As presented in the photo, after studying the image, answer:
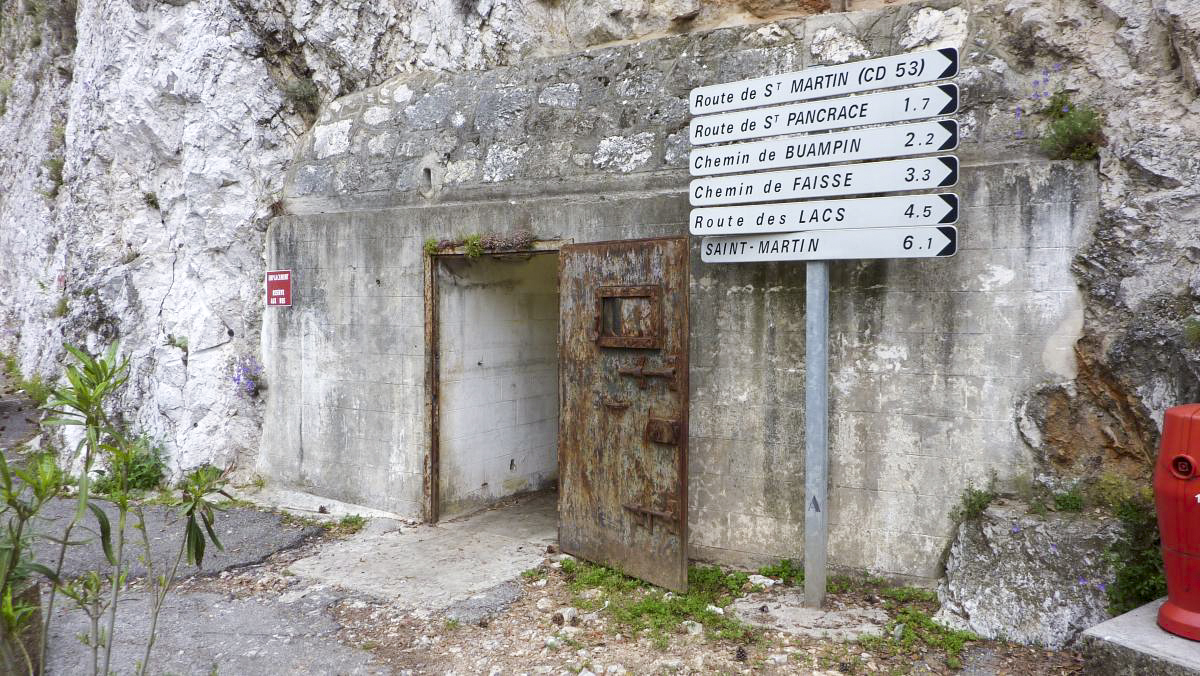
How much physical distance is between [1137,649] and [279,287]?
249 inches

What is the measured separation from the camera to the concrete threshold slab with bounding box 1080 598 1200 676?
276cm

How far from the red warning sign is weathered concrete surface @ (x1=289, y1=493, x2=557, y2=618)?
2.23m

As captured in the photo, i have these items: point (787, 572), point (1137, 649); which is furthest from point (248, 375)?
point (1137, 649)

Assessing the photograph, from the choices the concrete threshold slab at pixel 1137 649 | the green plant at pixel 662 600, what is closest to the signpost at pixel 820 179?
the green plant at pixel 662 600

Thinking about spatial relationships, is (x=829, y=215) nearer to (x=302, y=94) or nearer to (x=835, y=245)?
(x=835, y=245)

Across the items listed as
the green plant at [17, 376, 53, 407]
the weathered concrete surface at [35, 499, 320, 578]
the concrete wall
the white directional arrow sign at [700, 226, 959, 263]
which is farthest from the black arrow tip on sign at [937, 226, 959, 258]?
the green plant at [17, 376, 53, 407]

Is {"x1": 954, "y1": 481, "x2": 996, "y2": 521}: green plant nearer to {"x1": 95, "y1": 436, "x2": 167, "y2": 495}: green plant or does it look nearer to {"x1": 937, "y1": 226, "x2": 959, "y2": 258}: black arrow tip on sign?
{"x1": 937, "y1": 226, "x2": 959, "y2": 258}: black arrow tip on sign

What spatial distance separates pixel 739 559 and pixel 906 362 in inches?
60.7

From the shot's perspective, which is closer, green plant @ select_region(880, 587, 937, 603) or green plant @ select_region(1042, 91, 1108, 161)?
green plant @ select_region(1042, 91, 1108, 161)

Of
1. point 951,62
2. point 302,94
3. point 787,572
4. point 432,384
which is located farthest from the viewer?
point 302,94

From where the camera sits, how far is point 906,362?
4.10m

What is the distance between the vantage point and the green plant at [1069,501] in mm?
3674

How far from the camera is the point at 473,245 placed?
5.46m

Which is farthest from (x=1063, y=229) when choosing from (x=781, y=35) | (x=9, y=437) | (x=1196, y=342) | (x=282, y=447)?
(x=9, y=437)
